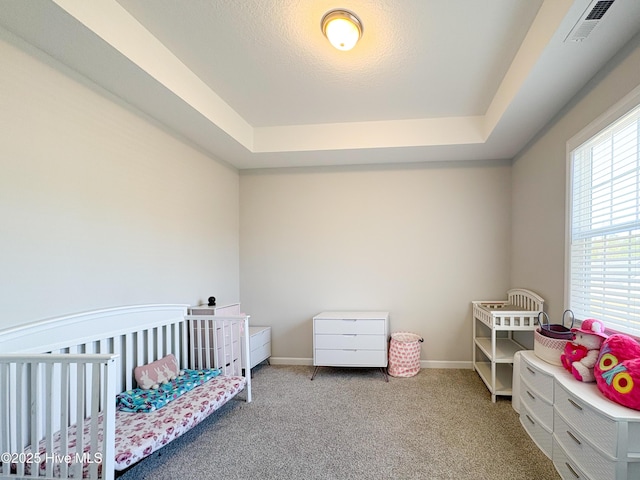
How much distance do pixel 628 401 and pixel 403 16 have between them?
7.25 ft

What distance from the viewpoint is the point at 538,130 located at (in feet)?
9.34

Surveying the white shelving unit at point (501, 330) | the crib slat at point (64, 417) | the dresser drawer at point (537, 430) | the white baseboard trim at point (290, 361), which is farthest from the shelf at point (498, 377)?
the crib slat at point (64, 417)

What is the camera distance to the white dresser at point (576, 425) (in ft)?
4.48

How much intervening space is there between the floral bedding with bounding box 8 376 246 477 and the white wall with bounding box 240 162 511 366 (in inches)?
67.1

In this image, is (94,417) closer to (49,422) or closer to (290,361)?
(49,422)

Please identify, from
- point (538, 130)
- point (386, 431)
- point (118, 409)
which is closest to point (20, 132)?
point (118, 409)

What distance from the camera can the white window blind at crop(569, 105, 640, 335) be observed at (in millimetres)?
1753

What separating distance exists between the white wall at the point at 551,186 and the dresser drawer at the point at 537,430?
0.78 meters

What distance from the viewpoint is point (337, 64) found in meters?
2.29

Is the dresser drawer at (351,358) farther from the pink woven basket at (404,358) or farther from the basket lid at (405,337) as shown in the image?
the basket lid at (405,337)

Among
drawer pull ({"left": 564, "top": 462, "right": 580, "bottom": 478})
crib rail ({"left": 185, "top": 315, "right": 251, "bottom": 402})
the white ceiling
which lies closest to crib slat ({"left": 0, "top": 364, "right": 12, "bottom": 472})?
crib rail ({"left": 185, "top": 315, "right": 251, "bottom": 402})

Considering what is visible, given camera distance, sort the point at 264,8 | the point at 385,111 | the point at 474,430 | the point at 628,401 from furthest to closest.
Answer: the point at 385,111 → the point at 474,430 → the point at 264,8 → the point at 628,401

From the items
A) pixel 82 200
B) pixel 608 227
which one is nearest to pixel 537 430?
pixel 608 227

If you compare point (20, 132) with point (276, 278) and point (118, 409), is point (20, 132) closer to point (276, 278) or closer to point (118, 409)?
point (118, 409)
